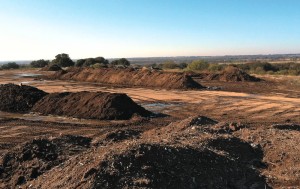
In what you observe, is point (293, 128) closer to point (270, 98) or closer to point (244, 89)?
point (270, 98)

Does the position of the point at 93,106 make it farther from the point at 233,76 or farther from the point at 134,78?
the point at 233,76

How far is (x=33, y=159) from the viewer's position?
9.88m

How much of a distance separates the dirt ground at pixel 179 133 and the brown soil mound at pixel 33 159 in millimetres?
83

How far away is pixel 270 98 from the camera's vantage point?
89.1ft

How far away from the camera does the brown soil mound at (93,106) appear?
768 inches

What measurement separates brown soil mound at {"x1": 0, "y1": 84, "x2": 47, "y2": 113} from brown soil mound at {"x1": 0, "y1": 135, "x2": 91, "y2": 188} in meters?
11.5

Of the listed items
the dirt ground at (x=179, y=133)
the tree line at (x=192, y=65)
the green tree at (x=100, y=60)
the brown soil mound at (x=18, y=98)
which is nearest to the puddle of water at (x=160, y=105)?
the dirt ground at (x=179, y=133)

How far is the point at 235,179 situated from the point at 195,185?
163 cm

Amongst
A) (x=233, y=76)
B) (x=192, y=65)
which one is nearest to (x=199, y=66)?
(x=192, y=65)

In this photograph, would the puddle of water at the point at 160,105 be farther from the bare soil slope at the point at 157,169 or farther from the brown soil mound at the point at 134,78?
the bare soil slope at the point at 157,169

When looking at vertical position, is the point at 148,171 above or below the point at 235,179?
above

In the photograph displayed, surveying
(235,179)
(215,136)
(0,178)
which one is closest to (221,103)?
(215,136)

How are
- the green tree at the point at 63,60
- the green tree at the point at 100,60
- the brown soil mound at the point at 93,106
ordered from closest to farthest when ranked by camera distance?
the brown soil mound at the point at 93,106 < the green tree at the point at 100,60 < the green tree at the point at 63,60

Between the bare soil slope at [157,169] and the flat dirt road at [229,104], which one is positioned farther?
the flat dirt road at [229,104]
